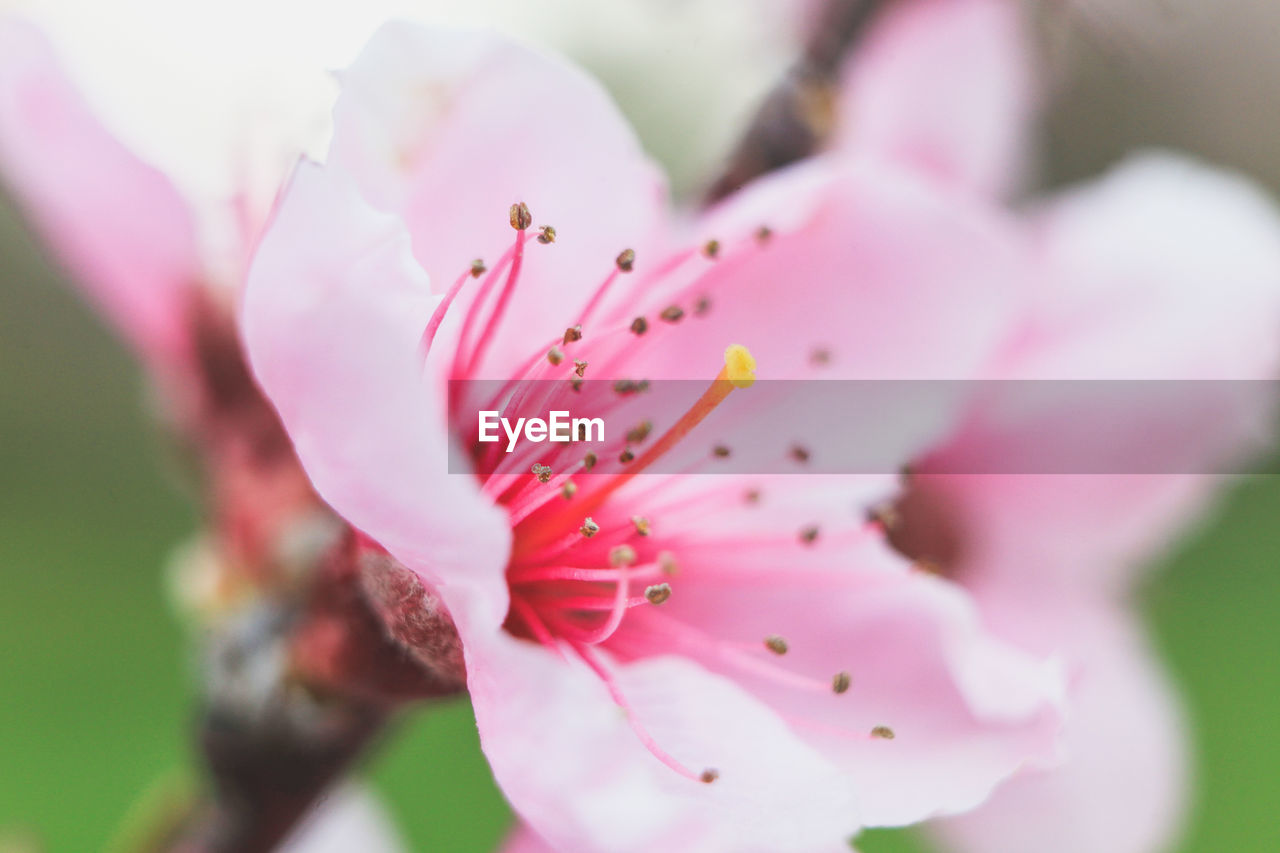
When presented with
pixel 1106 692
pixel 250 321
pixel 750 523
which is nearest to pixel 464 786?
pixel 1106 692

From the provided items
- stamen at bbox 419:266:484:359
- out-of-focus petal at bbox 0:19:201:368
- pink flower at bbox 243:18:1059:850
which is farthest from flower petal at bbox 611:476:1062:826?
out-of-focus petal at bbox 0:19:201:368

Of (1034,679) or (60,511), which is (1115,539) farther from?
(60,511)

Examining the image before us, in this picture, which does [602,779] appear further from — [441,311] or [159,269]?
[159,269]

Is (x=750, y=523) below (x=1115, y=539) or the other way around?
below

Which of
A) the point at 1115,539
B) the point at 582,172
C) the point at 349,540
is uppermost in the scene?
the point at 1115,539

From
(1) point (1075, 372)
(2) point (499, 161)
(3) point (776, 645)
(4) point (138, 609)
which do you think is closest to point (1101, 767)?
(1) point (1075, 372)

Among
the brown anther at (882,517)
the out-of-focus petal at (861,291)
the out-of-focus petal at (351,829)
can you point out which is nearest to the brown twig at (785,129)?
the out-of-focus petal at (861,291)

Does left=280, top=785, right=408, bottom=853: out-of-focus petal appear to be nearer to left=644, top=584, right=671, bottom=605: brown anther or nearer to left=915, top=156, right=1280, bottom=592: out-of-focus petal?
left=644, top=584, right=671, bottom=605: brown anther
